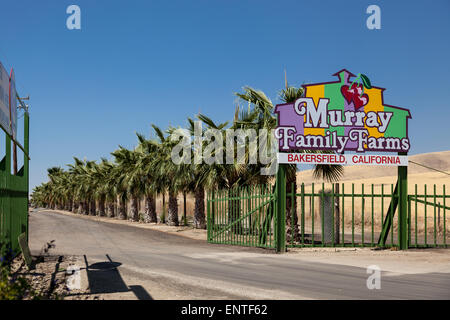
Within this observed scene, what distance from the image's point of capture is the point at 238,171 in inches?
867

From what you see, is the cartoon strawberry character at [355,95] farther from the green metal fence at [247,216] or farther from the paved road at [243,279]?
the paved road at [243,279]

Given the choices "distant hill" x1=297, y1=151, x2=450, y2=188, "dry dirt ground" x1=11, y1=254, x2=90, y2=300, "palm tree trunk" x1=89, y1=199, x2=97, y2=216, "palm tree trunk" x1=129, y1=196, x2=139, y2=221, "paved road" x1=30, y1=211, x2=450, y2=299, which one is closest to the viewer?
"dry dirt ground" x1=11, y1=254, x2=90, y2=300

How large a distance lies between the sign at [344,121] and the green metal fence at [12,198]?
28.6 feet

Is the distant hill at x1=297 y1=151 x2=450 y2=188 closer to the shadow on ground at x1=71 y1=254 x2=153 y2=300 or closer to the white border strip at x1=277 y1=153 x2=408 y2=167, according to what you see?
the white border strip at x1=277 y1=153 x2=408 y2=167

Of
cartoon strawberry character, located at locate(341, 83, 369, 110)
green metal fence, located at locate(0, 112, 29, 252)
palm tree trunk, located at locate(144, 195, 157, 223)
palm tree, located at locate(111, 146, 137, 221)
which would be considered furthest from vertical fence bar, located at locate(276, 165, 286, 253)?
palm tree, located at locate(111, 146, 137, 221)

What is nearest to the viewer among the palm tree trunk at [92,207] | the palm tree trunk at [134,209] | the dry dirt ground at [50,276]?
the dry dirt ground at [50,276]

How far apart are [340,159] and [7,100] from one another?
37.1ft

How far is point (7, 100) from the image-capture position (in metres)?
10.7

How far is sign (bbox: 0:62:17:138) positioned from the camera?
977 cm

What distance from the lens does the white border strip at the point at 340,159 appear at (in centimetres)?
1627

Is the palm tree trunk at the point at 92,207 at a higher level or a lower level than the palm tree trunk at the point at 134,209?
lower

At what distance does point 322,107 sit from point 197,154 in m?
9.64

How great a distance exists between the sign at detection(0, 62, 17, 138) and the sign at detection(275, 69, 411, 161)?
872 centimetres

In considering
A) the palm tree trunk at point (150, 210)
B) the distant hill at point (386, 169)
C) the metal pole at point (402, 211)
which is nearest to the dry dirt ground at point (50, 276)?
the metal pole at point (402, 211)
